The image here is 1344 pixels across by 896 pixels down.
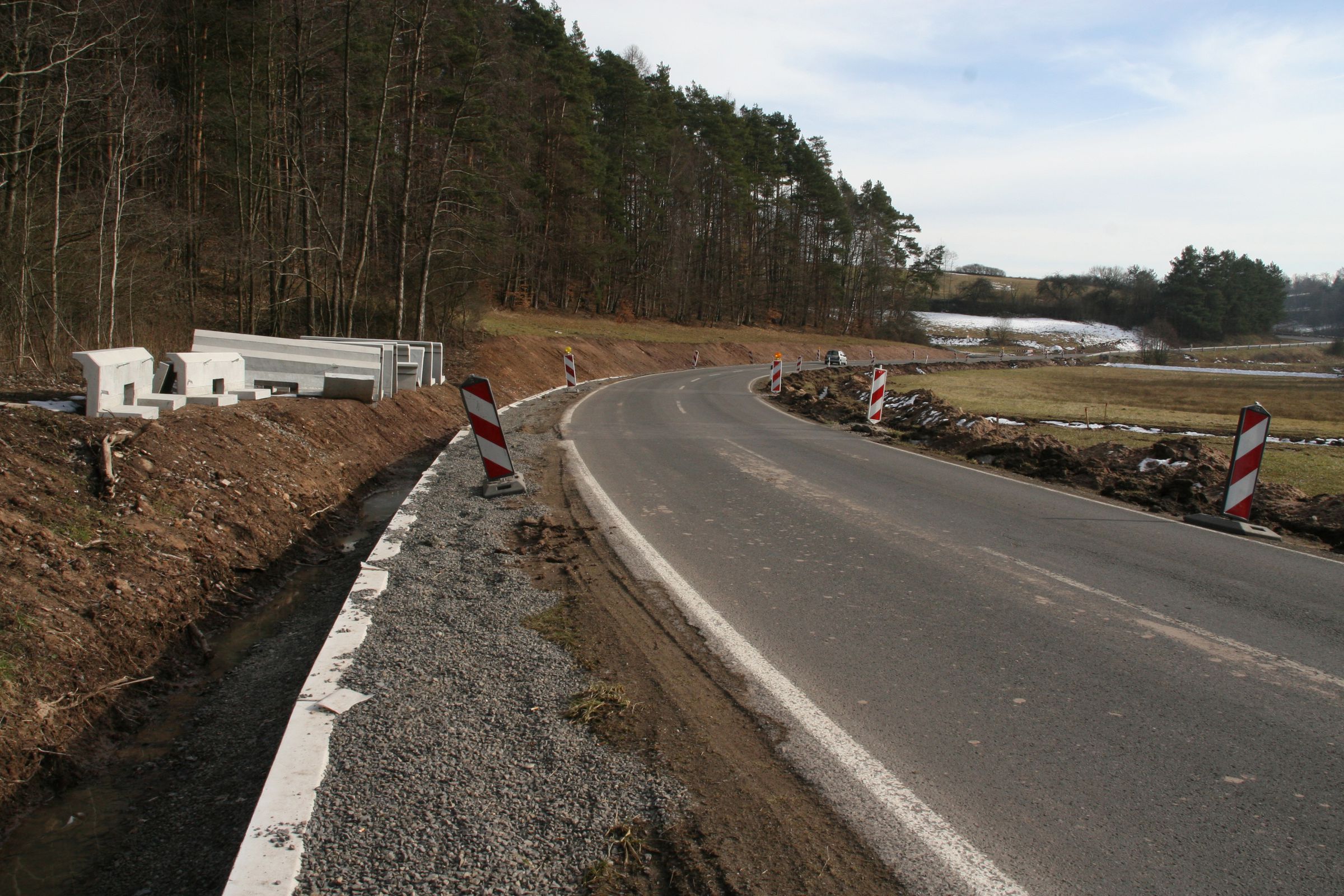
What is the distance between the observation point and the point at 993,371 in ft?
194

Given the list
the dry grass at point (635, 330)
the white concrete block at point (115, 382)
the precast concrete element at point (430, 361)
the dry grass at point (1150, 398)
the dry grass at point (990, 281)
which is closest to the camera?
the white concrete block at point (115, 382)

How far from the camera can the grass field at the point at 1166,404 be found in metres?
15.1

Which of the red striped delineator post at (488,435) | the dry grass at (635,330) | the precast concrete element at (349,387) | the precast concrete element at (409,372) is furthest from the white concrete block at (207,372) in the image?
the dry grass at (635,330)

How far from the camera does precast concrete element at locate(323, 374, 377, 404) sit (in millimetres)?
12523

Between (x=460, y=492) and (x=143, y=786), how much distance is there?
502cm

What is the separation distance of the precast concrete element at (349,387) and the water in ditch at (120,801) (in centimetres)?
767

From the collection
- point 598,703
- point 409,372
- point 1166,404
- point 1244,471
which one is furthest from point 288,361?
point 1166,404

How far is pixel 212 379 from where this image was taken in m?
10.4

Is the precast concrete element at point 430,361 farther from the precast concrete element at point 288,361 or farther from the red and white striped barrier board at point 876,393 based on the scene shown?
the red and white striped barrier board at point 876,393

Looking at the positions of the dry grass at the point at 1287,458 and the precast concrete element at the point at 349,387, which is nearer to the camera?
the dry grass at the point at 1287,458

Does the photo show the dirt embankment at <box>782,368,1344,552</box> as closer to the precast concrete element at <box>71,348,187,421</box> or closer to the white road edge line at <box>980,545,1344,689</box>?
the white road edge line at <box>980,545,1344,689</box>

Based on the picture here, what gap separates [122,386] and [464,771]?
7.07 meters

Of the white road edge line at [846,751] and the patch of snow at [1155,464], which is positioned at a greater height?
the patch of snow at [1155,464]

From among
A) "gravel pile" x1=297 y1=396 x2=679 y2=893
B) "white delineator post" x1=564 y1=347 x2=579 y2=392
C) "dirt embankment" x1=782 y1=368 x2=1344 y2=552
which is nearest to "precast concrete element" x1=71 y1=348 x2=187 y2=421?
"gravel pile" x1=297 y1=396 x2=679 y2=893
